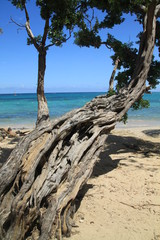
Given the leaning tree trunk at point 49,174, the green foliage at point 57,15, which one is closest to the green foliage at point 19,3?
the green foliage at point 57,15

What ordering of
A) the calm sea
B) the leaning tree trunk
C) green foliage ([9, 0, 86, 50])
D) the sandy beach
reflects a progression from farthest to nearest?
the calm sea, green foliage ([9, 0, 86, 50]), the sandy beach, the leaning tree trunk

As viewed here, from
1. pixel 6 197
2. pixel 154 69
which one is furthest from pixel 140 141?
pixel 6 197

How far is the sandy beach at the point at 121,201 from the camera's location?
2982 millimetres

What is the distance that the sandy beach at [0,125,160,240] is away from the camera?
2.98m

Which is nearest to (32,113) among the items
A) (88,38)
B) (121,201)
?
(88,38)

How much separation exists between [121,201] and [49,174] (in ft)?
4.88

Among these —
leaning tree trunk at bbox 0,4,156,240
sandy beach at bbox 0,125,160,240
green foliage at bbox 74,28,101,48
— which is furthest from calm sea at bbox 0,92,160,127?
leaning tree trunk at bbox 0,4,156,240

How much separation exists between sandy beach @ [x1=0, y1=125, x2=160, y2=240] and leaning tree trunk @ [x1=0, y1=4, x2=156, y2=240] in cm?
39

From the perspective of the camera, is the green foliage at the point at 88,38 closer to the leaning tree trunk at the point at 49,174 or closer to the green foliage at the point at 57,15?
the green foliage at the point at 57,15

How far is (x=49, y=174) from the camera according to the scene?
122 inches

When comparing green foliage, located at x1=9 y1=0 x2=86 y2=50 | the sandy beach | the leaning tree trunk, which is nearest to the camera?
the leaning tree trunk

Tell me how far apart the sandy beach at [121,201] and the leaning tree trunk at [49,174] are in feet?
1.28

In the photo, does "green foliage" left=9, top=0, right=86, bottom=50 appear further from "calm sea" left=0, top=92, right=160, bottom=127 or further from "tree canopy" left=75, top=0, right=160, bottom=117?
"calm sea" left=0, top=92, right=160, bottom=127

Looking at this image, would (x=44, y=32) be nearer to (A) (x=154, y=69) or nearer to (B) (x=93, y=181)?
(A) (x=154, y=69)
